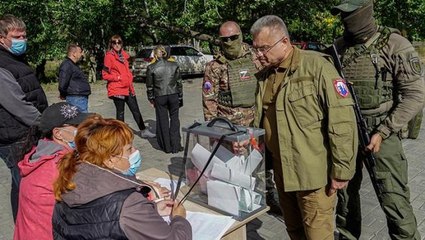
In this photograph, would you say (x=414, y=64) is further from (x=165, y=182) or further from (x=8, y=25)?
(x=8, y=25)

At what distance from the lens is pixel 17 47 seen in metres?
3.41

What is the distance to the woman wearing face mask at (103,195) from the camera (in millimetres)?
1635

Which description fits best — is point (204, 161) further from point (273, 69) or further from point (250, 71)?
point (250, 71)

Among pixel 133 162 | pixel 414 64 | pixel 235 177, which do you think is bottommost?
pixel 235 177

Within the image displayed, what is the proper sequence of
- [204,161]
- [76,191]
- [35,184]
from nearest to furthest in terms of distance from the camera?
[76,191]
[35,184]
[204,161]

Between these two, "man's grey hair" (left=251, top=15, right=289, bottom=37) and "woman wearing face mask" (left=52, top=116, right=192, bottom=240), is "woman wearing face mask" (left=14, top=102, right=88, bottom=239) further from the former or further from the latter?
"man's grey hair" (left=251, top=15, right=289, bottom=37)

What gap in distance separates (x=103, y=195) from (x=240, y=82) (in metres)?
2.49

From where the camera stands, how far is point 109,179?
1.68 metres

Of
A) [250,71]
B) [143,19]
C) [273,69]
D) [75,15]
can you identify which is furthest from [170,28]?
[273,69]

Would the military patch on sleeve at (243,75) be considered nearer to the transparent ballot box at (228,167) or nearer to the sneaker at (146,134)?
the transparent ballot box at (228,167)

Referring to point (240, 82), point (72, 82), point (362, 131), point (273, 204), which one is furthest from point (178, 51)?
point (362, 131)

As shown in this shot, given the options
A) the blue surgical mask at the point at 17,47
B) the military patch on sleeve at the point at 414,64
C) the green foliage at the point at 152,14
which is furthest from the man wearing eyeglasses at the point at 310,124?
the green foliage at the point at 152,14

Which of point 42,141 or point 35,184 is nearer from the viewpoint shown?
point 35,184

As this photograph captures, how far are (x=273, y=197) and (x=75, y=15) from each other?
13969mm
